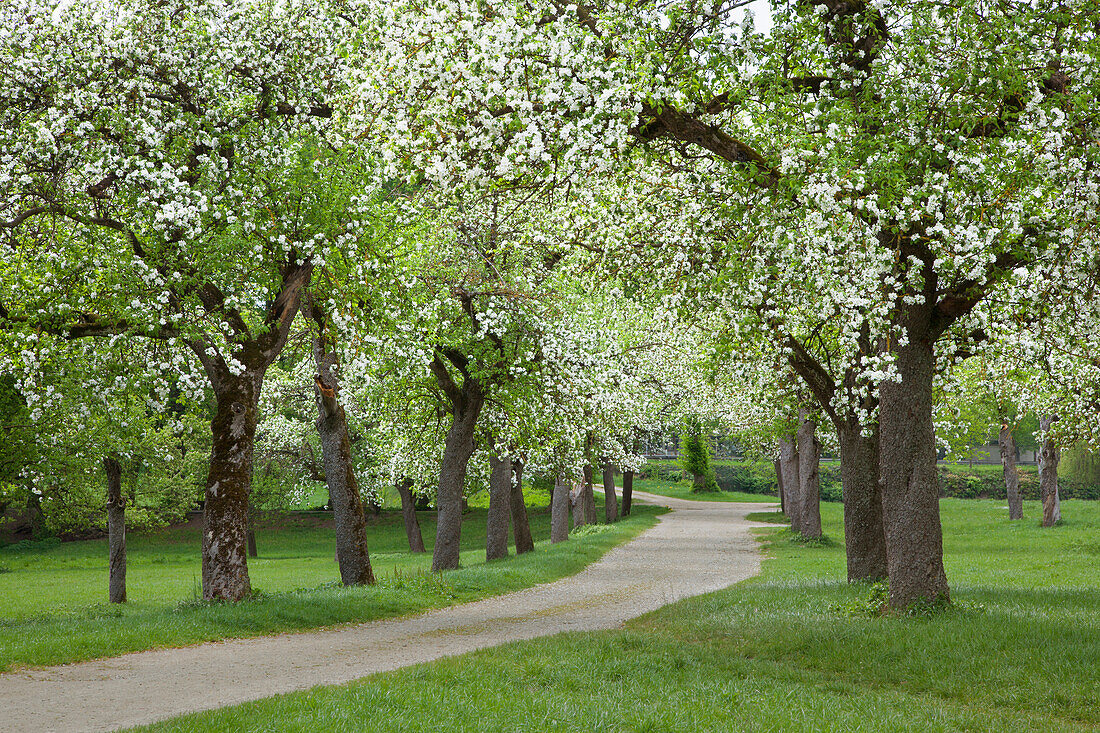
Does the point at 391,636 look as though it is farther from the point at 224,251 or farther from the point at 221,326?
the point at 224,251

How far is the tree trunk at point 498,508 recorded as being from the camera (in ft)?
83.6

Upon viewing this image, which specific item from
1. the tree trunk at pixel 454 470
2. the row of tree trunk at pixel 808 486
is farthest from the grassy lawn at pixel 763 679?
the row of tree trunk at pixel 808 486

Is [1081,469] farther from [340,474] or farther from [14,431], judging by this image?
[14,431]

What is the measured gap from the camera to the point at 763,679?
344 inches

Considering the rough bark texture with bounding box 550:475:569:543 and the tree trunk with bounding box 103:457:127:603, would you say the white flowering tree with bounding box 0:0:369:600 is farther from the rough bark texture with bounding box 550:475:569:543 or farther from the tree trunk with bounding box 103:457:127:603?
the rough bark texture with bounding box 550:475:569:543

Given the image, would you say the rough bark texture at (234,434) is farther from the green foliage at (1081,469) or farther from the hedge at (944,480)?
the green foliage at (1081,469)

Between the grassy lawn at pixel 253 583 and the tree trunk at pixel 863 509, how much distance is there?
26.0 feet

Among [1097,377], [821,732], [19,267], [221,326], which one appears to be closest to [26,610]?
[19,267]

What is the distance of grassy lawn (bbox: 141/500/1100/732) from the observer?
7051mm

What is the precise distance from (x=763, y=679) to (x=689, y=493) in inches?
2524

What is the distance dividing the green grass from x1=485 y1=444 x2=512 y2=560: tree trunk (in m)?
43.7

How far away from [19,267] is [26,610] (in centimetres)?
1310

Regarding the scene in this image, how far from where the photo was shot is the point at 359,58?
12.3 m

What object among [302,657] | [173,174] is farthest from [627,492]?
[173,174]
